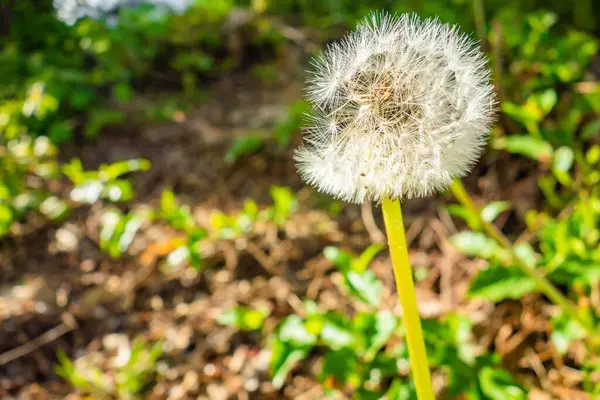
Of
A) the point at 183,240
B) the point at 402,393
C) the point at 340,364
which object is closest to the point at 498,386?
the point at 402,393

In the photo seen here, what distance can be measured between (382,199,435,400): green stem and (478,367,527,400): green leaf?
38cm

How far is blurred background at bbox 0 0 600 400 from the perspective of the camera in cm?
149

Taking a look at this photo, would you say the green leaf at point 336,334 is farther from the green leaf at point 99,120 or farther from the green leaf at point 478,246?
the green leaf at point 99,120

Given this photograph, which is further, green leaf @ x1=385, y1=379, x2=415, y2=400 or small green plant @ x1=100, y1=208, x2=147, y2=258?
small green plant @ x1=100, y1=208, x2=147, y2=258

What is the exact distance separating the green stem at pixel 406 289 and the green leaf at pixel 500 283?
523mm

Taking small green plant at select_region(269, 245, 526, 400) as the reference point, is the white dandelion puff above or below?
above

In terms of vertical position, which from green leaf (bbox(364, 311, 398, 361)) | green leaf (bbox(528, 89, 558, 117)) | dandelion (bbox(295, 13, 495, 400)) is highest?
dandelion (bbox(295, 13, 495, 400))

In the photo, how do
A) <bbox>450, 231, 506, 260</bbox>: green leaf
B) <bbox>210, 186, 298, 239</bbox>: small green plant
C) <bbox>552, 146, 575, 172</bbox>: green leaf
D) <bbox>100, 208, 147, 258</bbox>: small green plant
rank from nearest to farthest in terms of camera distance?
<bbox>450, 231, 506, 260</bbox>: green leaf
<bbox>552, 146, 575, 172</bbox>: green leaf
<bbox>210, 186, 298, 239</bbox>: small green plant
<bbox>100, 208, 147, 258</bbox>: small green plant

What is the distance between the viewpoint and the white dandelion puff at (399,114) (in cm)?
80

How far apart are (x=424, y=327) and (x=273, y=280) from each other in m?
0.93

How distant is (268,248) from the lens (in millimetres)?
2381

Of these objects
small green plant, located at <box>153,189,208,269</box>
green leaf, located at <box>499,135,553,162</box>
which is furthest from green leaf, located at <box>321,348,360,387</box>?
green leaf, located at <box>499,135,553,162</box>

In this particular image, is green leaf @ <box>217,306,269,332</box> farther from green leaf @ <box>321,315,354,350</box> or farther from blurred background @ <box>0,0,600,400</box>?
green leaf @ <box>321,315,354,350</box>

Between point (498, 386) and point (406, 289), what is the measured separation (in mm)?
586
